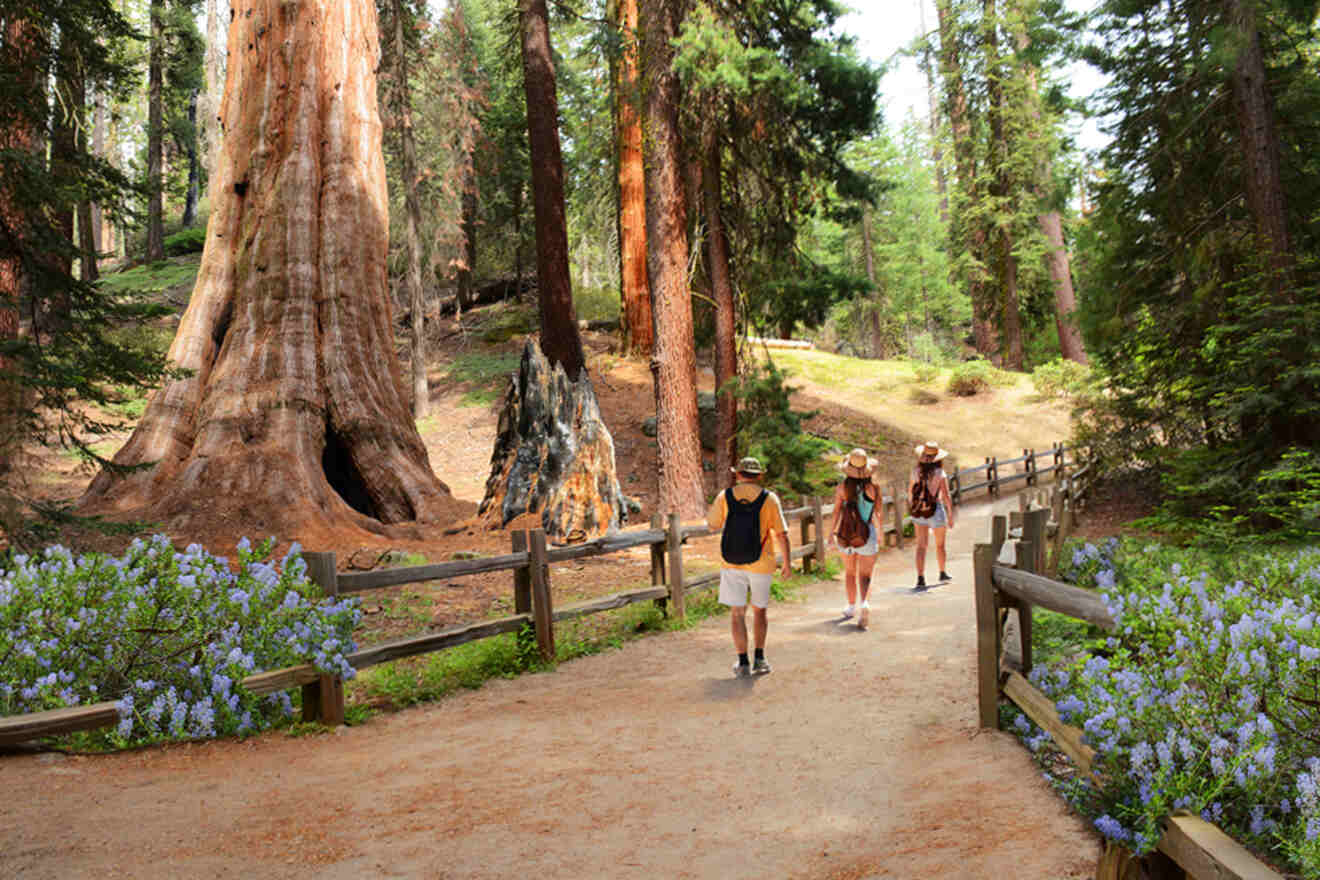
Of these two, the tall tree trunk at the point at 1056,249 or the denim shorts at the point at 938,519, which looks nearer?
the denim shorts at the point at 938,519

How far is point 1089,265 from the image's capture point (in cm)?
1686

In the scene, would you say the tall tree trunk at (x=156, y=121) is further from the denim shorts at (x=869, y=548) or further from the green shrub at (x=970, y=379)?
→ the green shrub at (x=970, y=379)

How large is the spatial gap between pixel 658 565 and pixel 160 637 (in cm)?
528

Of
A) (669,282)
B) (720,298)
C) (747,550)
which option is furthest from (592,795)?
(720,298)

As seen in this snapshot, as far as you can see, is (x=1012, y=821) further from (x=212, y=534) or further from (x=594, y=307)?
(x=594, y=307)

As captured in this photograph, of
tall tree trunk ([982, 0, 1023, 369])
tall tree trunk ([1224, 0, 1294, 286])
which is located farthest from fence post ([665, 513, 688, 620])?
tall tree trunk ([982, 0, 1023, 369])

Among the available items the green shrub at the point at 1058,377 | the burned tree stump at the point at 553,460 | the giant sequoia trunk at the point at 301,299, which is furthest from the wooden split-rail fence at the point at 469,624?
the green shrub at the point at 1058,377

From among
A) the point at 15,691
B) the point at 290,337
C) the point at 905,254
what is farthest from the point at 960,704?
the point at 905,254

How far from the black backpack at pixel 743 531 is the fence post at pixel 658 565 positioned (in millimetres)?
2268

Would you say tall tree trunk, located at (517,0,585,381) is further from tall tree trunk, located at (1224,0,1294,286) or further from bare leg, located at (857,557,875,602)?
tall tree trunk, located at (1224,0,1294,286)

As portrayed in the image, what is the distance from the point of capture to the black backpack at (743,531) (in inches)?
295

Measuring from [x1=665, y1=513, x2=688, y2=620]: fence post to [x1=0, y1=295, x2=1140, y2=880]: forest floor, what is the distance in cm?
57

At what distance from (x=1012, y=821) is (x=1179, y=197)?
13.4m

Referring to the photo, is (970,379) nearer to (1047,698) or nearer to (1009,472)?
(1009,472)
